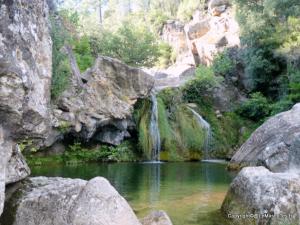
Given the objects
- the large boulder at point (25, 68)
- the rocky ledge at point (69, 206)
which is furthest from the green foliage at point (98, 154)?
the large boulder at point (25, 68)

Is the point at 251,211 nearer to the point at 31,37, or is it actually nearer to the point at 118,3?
the point at 31,37

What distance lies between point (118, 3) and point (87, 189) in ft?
224

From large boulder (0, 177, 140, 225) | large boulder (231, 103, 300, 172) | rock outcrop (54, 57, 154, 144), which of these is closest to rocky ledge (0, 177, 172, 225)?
large boulder (0, 177, 140, 225)

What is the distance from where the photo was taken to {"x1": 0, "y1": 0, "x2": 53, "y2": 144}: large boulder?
4.96m

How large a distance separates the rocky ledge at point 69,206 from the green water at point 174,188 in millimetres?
2446

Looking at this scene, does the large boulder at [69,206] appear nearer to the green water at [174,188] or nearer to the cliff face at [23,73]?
the cliff face at [23,73]

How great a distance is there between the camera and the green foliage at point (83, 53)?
25.5m

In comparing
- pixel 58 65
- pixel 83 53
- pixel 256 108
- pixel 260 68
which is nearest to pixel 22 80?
pixel 58 65

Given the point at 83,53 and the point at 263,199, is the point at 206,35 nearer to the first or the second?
the point at 83,53

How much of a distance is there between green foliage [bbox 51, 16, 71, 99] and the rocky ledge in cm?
1093

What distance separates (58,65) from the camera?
57.1 ft

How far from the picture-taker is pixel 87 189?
6.41 metres

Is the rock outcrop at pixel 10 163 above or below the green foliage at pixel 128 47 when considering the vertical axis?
below

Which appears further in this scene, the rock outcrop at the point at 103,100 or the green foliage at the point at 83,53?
the green foliage at the point at 83,53
